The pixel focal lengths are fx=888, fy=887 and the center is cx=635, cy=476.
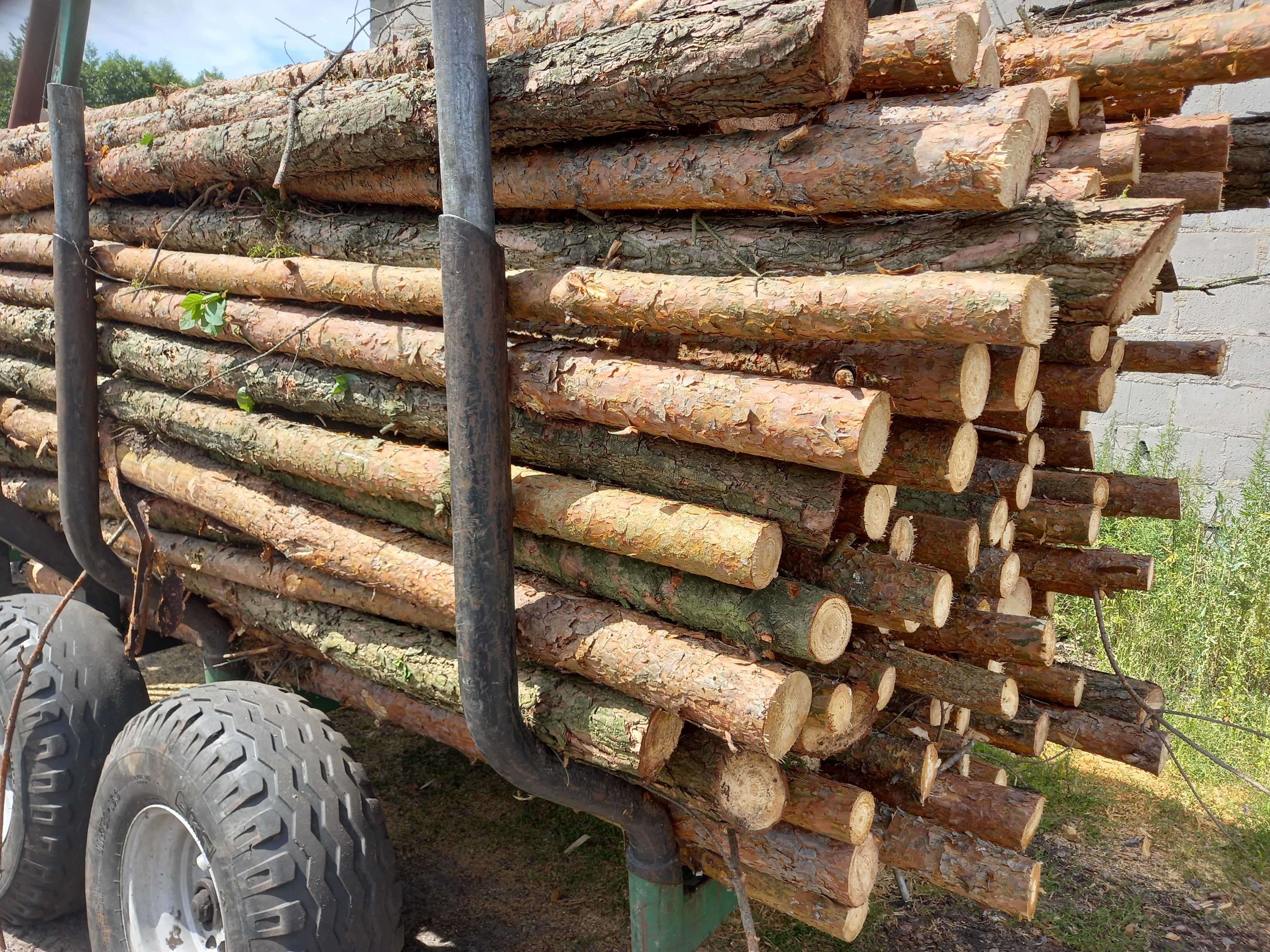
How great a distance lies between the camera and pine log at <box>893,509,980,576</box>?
8.95 feet

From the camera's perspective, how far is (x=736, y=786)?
2.18m

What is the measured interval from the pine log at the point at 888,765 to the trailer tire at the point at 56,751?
8.38ft

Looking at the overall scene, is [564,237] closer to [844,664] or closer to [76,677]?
[844,664]

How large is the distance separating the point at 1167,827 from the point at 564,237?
408cm

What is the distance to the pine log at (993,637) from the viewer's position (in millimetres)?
3209

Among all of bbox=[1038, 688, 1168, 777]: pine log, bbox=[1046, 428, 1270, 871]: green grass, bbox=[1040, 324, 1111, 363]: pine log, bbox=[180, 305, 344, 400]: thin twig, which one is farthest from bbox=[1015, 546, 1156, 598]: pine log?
bbox=[180, 305, 344, 400]: thin twig

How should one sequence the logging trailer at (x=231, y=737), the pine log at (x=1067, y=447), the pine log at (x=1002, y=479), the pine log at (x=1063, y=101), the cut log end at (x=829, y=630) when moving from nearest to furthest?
the cut log end at (x=829, y=630)
the logging trailer at (x=231, y=737)
the pine log at (x=1063, y=101)
the pine log at (x=1002, y=479)
the pine log at (x=1067, y=447)

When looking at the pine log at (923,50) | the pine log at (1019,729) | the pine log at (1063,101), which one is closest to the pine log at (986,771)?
the pine log at (1019,729)

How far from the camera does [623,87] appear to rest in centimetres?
203

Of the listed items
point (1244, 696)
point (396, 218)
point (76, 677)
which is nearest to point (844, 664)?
point (396, 218)

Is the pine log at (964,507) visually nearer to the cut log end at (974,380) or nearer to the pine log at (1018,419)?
the pine log at (1018,419)

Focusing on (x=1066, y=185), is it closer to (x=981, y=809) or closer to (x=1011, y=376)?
(x=1011, y=376)

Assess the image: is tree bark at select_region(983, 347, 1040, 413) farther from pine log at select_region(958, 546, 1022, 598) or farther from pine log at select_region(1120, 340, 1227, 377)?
pine log at select_region(1120, 340, 1227, 377)

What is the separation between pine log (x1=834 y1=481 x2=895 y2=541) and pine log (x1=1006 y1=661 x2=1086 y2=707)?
67.7 inches
